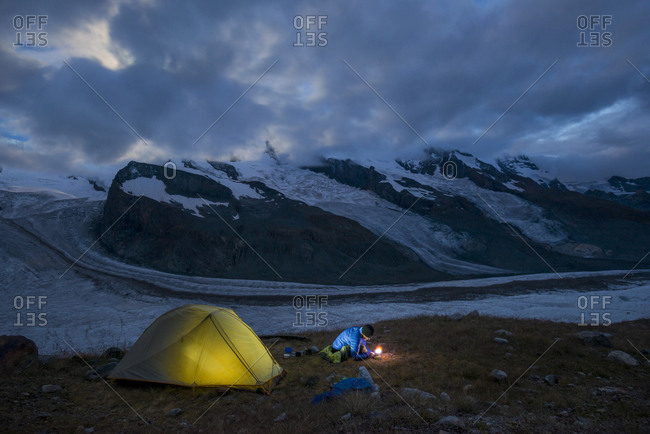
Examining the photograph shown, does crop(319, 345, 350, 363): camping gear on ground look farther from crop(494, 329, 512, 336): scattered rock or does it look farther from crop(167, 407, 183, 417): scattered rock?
crop(494, 329, 512, 336): scattered rock

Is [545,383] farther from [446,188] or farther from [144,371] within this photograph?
[446,188]

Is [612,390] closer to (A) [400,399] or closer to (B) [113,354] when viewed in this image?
(A) [400,399]

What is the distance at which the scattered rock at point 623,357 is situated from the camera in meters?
9.56

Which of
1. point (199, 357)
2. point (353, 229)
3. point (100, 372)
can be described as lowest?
point (100, 372)

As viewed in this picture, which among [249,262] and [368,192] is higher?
[368,192]

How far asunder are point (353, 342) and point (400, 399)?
4.67m

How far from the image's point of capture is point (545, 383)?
8445mm

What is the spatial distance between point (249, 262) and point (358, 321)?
1566 inches

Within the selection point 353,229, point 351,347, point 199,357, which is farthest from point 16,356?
point 353,229

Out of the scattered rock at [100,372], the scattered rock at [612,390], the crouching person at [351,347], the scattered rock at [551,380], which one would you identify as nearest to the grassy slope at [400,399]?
the scattered rock at [612,390]

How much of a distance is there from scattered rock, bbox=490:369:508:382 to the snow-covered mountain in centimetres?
4767

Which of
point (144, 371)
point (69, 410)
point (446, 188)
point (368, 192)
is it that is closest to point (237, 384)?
point (144, 371)

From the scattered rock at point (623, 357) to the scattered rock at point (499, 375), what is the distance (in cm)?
394

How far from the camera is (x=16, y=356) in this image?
9531 millimetres
